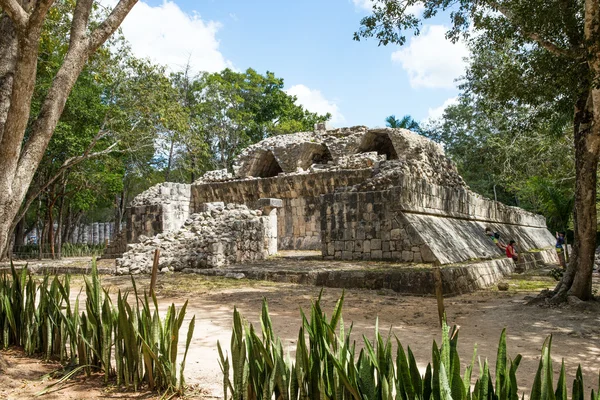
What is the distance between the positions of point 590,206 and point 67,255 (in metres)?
22.1

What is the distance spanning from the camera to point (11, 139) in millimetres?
4281

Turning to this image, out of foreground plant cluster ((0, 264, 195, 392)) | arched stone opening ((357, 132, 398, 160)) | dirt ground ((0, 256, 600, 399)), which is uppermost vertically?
arched stone opening ((357, 132, 398, 160))

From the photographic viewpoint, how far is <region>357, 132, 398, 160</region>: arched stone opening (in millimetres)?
19484

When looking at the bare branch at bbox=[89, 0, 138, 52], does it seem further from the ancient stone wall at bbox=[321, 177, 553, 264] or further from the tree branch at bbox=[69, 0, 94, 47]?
the ancient stone wall at bbox=[321, 177, 553, 264]

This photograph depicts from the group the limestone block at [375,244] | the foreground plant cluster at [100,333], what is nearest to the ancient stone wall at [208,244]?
the limestone block at [375,244]

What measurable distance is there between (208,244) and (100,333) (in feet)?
25.5

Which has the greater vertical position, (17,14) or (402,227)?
(17,14)

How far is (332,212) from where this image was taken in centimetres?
1137

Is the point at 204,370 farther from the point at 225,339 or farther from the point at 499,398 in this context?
the point at 499,398

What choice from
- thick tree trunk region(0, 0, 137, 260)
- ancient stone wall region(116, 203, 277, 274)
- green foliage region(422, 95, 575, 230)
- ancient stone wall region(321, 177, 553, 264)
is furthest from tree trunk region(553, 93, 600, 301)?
green foliage region(422, 95, 575, 230)

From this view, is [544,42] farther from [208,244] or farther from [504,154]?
[504,154]

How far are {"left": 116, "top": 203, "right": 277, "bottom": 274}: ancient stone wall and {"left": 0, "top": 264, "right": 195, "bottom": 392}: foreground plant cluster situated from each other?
6.35m

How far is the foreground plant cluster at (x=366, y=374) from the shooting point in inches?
73.2

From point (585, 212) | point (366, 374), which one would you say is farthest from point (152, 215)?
point (366, 374)
